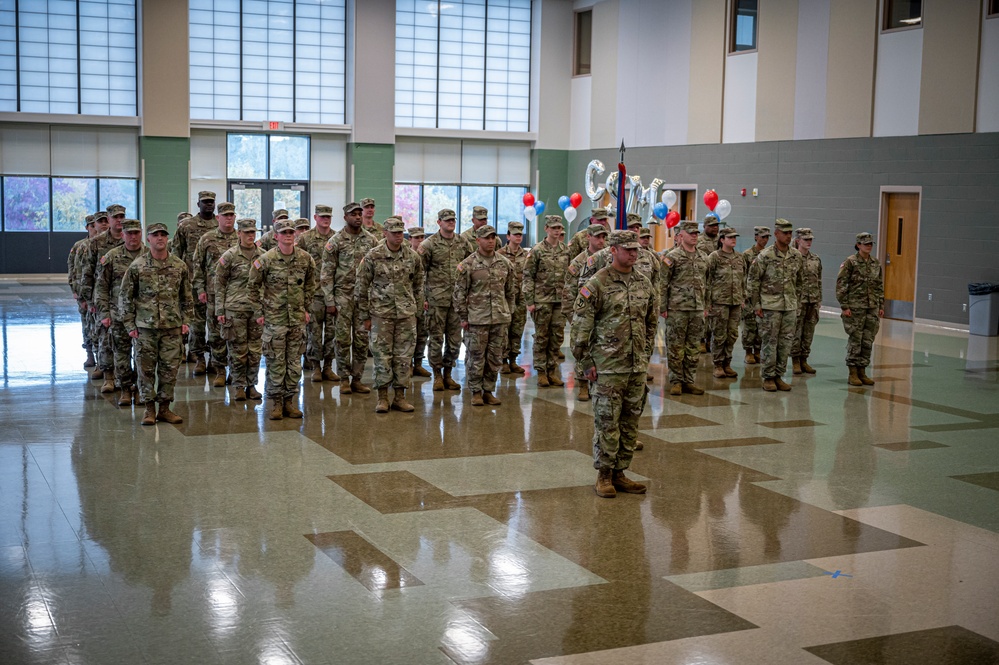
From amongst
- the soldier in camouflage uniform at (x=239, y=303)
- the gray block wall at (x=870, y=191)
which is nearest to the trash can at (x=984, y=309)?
the gray block wall at (x=870, y=191)

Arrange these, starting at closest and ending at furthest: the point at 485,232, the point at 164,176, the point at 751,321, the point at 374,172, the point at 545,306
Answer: the point at 485,232 < the point at 545,306 < the point at 751,321 < the point at 164,176 < the point at 374,172

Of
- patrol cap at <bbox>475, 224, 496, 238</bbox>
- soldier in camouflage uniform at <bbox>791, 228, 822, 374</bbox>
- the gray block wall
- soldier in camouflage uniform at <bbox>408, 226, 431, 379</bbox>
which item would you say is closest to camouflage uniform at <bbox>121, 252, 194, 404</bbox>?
patrol cap at <bbox>475, 224, 496, 238</bbox>

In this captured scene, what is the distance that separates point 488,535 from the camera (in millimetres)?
7176

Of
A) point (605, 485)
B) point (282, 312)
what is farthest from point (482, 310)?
point (605, 485)

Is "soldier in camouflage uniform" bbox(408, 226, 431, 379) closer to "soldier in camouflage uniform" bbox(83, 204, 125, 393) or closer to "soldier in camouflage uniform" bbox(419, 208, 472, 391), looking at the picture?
"soldier in camouflage uniform" bbox(419, 208, 472, 391)

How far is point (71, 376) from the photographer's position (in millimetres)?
12930

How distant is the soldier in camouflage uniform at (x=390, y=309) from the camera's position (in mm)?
11102

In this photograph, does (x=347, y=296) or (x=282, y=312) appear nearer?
(x=282, y=312)

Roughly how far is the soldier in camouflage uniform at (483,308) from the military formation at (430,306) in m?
0.02

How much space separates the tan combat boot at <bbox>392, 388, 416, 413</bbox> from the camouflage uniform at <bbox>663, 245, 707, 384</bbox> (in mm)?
3271

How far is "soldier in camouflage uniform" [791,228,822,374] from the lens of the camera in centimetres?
1374

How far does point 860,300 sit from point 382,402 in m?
6.26

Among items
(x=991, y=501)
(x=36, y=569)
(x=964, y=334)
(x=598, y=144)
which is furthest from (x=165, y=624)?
(x=598, y=144)

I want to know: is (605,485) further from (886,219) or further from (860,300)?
(886,219)
